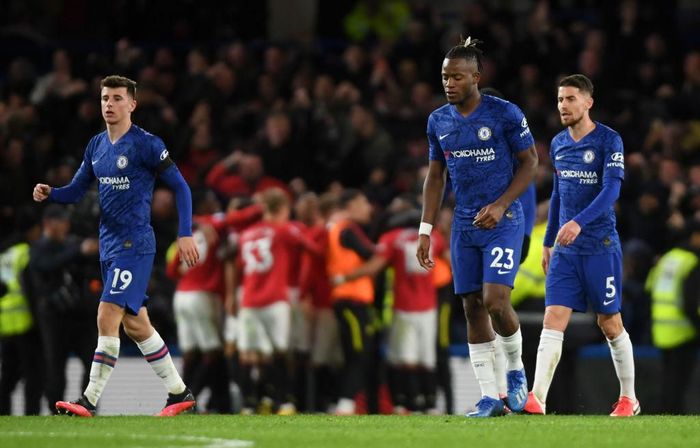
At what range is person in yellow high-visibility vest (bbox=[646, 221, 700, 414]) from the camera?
14.3m

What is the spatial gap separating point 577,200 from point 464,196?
3.03 ft

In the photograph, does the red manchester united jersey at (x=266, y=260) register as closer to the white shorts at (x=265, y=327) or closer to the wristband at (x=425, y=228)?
the white shorts at (x=265, y=327)

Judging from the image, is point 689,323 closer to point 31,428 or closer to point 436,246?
point 436,246

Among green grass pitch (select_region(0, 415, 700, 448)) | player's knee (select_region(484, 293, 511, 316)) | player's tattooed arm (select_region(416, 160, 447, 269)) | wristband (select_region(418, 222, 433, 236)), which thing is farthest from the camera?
player's tattooed arm (select_region(416, 160, 447, 269))

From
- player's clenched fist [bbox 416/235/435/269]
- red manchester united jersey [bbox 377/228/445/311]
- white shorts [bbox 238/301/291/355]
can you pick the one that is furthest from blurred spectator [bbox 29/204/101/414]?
player's clenched fist [bbox 416/235/435/269]

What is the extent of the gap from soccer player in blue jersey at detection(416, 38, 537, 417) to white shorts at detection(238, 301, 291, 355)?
19.2 ft

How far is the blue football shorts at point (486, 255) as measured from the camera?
9.68 meters

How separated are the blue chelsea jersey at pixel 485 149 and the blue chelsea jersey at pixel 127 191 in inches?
80.2

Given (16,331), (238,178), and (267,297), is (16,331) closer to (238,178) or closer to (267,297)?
(267,297)

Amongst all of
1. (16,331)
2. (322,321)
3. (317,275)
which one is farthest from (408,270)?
(16,331)

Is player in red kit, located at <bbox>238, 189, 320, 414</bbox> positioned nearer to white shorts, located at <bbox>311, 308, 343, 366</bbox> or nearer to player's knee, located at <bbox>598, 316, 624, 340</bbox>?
white shorts, located at <bbox>311, 308, 343, 366</bbox>

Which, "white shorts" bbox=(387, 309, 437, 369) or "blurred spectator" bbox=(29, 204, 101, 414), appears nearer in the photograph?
"blurred spectator" bbox=(29, 204, 101, 414)

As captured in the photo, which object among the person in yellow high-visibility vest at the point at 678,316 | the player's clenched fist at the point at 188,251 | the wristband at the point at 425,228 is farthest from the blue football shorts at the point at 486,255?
the person in yellow high-visibility vest at the point at 678,316

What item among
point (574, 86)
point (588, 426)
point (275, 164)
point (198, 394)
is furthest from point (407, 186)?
point (588, 426)
